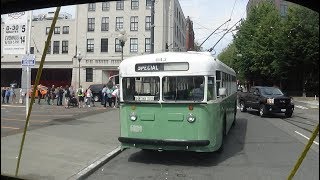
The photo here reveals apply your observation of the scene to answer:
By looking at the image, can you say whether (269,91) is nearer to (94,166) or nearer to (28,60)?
(28,60)

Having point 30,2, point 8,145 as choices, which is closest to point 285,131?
point 8,145

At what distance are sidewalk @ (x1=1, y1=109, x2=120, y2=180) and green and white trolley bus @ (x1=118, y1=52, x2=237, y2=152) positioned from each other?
50.9 inches

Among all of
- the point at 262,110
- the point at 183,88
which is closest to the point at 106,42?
the point at 262,110

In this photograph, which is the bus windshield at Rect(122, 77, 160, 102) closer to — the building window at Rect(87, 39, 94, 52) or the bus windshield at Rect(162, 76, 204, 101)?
the bus windshield at Rect(162, 76, 204, 101)

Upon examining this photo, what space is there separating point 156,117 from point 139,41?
2235 centimetres

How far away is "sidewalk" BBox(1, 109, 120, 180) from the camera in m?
Answer: 8.27

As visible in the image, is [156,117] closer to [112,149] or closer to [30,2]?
[112,149]

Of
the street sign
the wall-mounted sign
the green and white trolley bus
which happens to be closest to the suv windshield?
the street sign

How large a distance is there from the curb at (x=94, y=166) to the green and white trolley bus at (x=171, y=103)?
62cm

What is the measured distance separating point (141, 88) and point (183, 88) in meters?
1.07

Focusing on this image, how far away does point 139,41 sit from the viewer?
31875 millimetres

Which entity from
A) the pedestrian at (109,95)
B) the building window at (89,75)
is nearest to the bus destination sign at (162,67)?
the pedestrian at (109,95)

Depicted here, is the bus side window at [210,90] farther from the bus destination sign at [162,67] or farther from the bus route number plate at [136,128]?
the bus route number plate at [136,128]

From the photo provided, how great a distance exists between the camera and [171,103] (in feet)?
32.3
